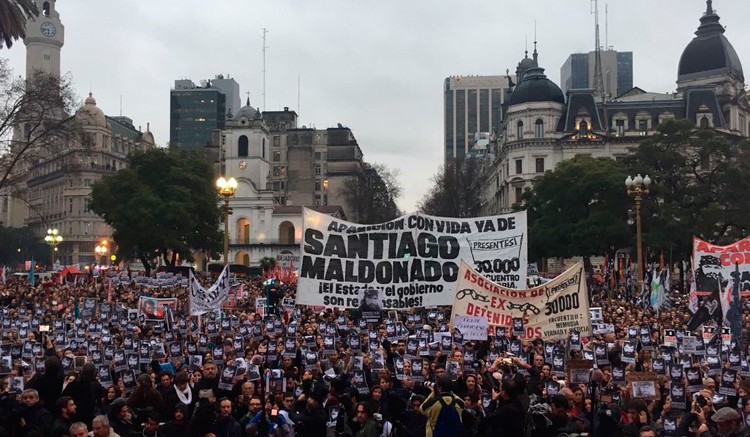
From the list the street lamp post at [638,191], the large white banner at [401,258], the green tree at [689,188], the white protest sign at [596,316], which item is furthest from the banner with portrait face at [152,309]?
the green tree at [689,188]

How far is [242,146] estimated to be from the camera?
95938 millimetres

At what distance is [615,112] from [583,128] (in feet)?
13.0

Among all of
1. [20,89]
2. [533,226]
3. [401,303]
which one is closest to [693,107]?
[533,226]

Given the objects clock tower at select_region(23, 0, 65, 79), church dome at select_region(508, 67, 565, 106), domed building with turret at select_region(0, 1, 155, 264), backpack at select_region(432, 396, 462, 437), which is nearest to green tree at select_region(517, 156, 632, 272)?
church dome at select_region(508, 67, 565, 106)

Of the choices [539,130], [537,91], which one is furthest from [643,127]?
[537,91]

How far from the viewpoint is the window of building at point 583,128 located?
8412 centimetres

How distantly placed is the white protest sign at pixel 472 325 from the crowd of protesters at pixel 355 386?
1.14 feet

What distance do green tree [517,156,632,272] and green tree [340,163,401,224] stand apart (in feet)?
152

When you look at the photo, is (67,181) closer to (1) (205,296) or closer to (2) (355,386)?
(1) (205,296)

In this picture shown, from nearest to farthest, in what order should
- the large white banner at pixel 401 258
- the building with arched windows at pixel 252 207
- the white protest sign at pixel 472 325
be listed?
the white protest sign at pixel 472 325, the large white banner at pixel 401 258, the building with arched windows at pixel 252 207

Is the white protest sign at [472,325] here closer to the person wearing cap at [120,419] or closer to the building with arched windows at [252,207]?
the person wearing cap at [120,419]

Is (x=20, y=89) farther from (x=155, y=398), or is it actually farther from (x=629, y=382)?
(x=629, y=382)

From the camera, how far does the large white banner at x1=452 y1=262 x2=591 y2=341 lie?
1495cm

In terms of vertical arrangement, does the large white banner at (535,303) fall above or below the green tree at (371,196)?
below
